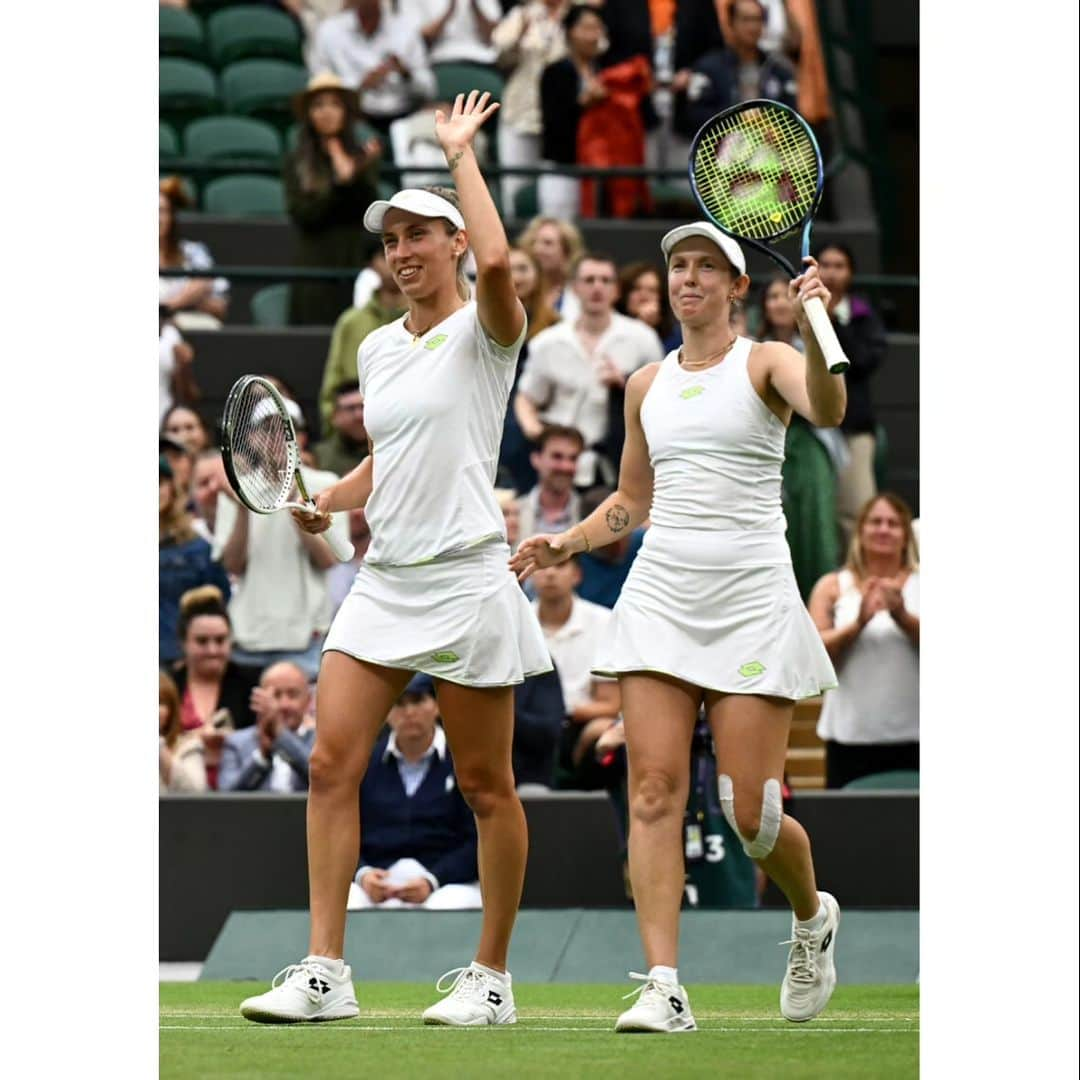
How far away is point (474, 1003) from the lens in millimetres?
6234

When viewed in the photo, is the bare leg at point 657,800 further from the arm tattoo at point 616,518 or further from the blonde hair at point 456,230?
the blonde hair at point 456,230

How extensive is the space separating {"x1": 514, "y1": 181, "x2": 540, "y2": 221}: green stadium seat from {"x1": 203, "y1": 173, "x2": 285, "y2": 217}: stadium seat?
1500mm

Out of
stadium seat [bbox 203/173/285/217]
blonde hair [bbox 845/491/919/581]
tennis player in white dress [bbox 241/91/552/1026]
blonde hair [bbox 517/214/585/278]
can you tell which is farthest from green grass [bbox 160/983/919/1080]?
stadium seat [bbox 203/173/285/217]

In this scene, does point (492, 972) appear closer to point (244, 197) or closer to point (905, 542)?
point (905, 542)

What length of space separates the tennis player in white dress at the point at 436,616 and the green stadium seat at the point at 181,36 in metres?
10.6

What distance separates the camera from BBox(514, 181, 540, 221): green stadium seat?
14.6 m

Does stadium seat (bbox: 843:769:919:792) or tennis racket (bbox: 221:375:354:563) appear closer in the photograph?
tennis racket (bbox: 221:375:354:563)

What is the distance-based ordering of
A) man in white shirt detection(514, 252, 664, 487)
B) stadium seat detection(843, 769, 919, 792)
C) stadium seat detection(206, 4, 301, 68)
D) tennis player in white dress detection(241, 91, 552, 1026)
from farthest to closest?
stadium seat detection(206, 4, 301, 68) → man in white shirt detection(514, 252, 664, 487) → stadium seat detection(843, 769, 919, 792) → tennis player in white dress detection(241, 91, 552, 1026)

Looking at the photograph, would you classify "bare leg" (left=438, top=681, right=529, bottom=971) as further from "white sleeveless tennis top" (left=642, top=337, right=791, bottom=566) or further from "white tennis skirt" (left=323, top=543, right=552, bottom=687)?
"white sleeveless tennis top" (left=642, top=337, right=791, bottom=566)

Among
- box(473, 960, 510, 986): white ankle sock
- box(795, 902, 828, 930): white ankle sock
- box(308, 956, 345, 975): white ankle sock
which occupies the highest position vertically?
box(795, 902, 828, 930): white ankle sock

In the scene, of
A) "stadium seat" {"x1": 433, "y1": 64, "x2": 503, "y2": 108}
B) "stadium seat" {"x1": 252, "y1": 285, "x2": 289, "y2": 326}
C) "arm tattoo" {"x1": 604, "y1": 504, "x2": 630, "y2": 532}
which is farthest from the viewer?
"stadium seat" {"x1": 433, "y1": 64, "x2": 503, "y2": 108}

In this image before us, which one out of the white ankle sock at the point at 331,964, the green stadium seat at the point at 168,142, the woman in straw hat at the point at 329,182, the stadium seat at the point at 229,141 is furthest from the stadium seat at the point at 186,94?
the white ankle sock at the point at 331,964
